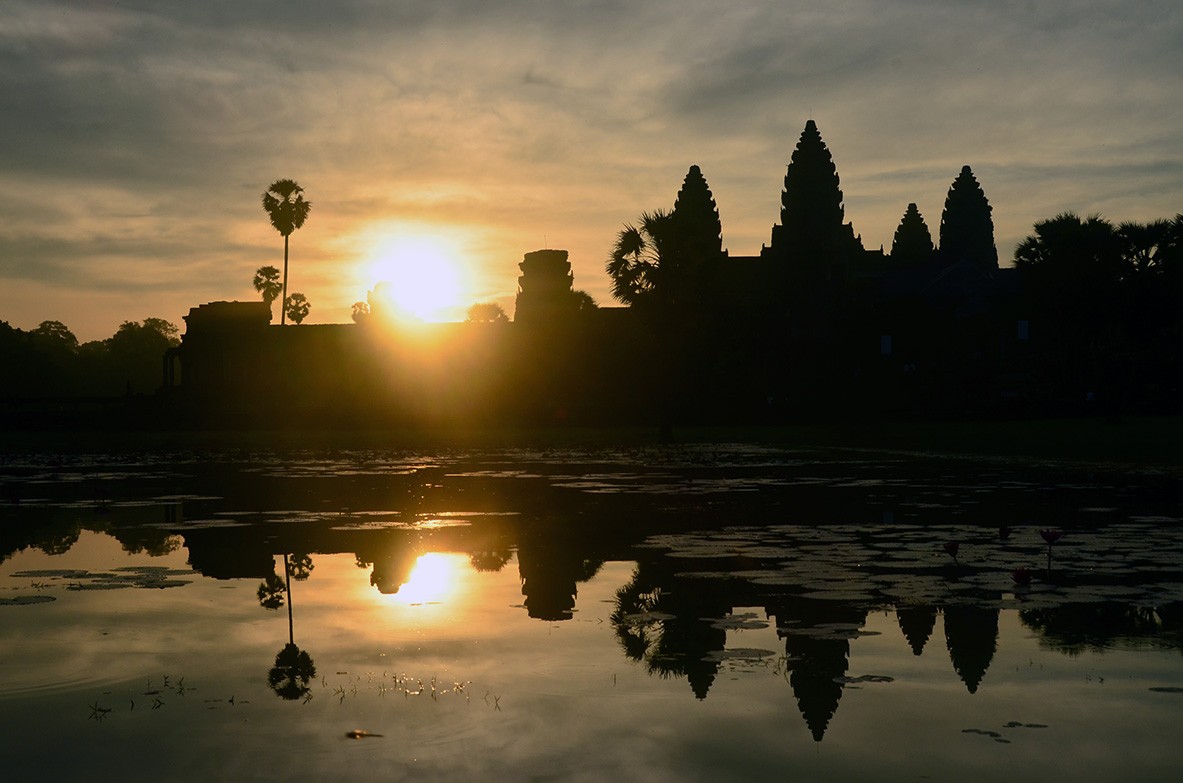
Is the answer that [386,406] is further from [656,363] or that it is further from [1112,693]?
[1112,693]

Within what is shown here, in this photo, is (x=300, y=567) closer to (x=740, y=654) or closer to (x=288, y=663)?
(x=288, y=663)

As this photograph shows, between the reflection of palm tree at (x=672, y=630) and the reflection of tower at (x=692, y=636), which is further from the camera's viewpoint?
the reflection of palm tree at (x=672, y=630)

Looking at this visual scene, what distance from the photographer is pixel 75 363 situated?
156 metres

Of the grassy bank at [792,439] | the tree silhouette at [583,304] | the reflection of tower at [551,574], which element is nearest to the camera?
the reflection of tower at [551,574]

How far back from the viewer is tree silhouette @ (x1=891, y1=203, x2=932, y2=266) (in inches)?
4956

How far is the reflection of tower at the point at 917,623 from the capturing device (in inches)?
339

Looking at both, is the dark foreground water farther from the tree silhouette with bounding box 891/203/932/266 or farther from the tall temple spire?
the tree silhouette with bounding box 891/203/932/266

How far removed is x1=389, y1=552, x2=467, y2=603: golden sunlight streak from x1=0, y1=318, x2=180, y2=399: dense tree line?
108 m

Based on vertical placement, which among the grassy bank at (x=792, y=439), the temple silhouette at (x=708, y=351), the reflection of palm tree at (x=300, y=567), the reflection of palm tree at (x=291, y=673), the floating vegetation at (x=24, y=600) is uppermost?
the temple silhouette at (x=708, y=351)

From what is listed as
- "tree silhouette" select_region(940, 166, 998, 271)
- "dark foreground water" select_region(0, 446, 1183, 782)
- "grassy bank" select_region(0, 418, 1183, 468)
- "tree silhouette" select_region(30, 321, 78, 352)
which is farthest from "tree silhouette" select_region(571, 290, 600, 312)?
"tree silhouette" select_region(30, 321, 78, 352)

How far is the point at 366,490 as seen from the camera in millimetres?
24016

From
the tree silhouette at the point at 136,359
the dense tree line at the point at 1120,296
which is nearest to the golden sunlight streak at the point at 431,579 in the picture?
the dense tree line at the point at 1120,296

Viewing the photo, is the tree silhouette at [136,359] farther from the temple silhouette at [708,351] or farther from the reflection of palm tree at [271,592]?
the reflection of palm tree at [271,592]

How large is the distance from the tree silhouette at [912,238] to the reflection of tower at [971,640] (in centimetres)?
11821
